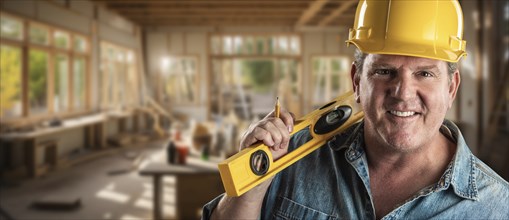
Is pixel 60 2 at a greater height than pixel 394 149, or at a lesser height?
greater

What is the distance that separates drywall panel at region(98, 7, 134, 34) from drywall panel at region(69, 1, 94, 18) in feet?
1.45

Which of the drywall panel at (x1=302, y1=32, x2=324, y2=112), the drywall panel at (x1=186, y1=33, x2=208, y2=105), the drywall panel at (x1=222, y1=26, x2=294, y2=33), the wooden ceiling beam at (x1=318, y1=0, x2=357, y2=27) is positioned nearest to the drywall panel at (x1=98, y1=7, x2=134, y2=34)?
the drywall panel at (x1=186, y1=33, x2=208, y2=105)

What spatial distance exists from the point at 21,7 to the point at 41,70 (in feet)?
4.81

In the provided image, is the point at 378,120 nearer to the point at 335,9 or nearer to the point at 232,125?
the point at 232,125

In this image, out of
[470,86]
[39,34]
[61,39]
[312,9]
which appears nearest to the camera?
[470,86]

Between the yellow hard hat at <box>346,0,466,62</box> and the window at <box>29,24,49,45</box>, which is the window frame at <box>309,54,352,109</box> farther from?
the yellow hard hat at <box>346,0,466,62</box>

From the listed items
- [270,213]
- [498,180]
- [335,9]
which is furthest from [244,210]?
[335,9]

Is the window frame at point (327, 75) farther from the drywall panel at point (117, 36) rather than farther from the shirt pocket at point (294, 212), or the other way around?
the shirt pocket at point (294, 212)

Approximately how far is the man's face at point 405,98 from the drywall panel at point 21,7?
704 cm

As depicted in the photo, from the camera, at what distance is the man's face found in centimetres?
134

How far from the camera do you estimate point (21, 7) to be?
7.42 metres

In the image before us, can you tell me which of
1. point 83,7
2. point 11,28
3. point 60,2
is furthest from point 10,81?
point 83,7

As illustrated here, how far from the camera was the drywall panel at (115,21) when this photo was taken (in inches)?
434

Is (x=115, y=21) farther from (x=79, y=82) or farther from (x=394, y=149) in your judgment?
(x=394, y=149)
